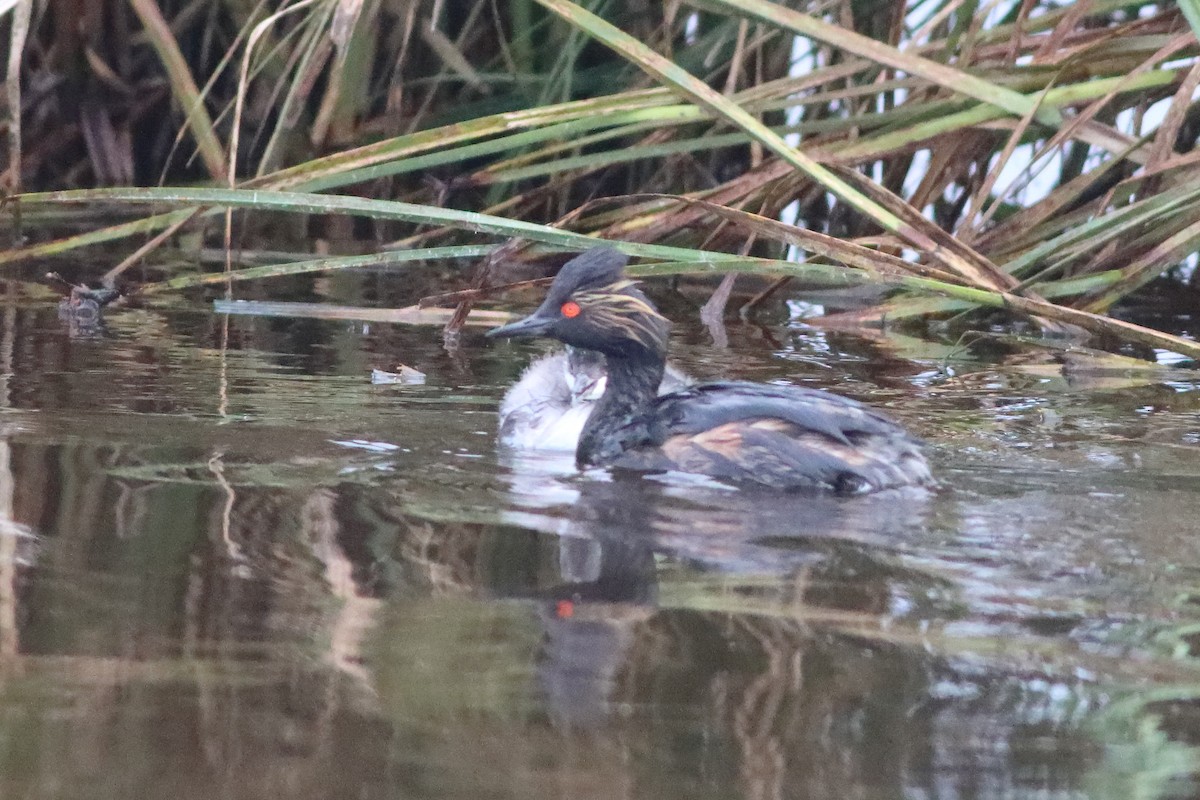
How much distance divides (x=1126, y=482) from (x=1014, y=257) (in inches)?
89.9

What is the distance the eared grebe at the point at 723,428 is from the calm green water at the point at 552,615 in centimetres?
13

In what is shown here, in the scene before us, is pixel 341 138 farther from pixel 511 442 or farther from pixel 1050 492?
pixel 1050 492

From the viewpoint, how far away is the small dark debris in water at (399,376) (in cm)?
541

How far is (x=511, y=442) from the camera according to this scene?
4691 mm

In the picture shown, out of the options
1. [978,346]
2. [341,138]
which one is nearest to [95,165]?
[341,138]

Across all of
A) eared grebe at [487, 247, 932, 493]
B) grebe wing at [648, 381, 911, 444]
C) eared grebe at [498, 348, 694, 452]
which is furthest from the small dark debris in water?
grebe wing at [648, 381, 911, 444]

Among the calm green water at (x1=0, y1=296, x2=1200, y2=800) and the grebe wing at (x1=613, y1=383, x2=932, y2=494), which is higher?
the grebe wing at (x1=613, y1=383, x2=932, y2=494)

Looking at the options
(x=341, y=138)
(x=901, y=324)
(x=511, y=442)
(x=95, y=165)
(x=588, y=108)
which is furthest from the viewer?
(x=95, y=165)

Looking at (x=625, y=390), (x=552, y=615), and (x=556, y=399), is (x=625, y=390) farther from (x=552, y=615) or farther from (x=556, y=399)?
(x=552, y=615)

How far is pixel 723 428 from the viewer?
431 centimetres

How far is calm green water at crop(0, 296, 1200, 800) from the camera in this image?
2.31 meters

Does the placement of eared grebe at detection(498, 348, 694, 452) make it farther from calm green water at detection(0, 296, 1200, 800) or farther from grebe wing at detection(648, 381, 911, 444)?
grebe wing at detection(648, 381, 911, 444)

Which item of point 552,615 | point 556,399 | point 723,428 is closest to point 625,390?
point 556,399

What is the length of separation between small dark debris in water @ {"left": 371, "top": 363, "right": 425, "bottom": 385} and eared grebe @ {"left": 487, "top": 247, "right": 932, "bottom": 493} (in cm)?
63
